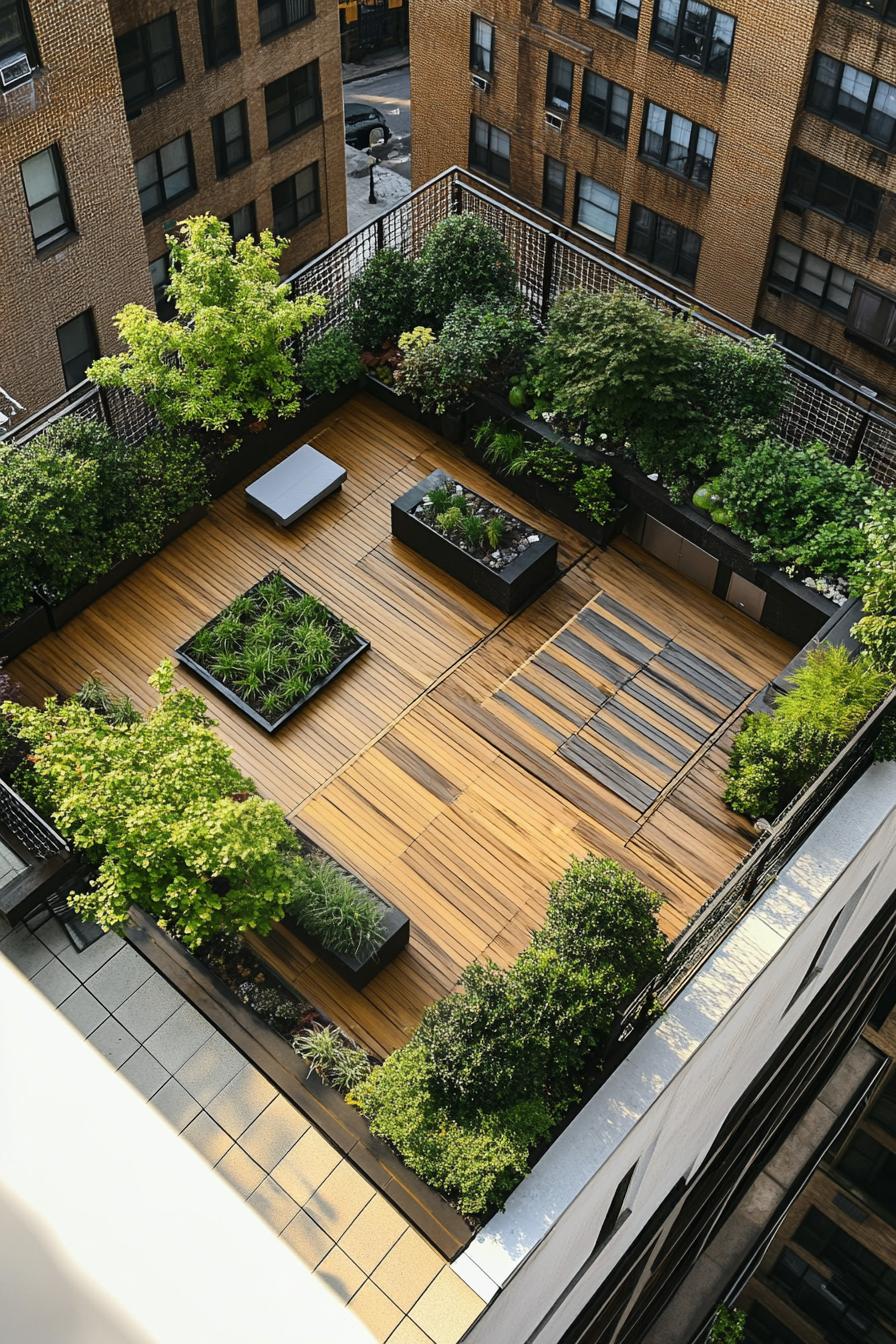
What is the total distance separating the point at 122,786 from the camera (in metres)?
20.2

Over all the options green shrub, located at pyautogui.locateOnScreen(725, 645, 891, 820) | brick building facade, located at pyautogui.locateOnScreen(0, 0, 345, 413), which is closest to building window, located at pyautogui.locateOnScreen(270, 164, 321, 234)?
brick building facade, located at pyautogui.locateOnScreen(0, 0, 345, 413)

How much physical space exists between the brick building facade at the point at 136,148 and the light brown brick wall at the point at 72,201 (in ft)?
0.13

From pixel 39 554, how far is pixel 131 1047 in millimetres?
9554

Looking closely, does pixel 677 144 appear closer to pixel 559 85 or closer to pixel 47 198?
pixel 559 85

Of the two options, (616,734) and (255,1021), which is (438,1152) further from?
(616,734)

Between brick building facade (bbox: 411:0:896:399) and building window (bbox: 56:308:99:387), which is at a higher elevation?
brick building facade (bbox: 411:0:896:399)

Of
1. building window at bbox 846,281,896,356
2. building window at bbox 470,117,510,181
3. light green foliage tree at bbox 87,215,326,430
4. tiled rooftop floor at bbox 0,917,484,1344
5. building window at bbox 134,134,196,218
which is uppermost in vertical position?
building window at bbox 846,281,896,356

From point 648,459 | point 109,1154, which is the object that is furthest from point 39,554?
point 109,1154

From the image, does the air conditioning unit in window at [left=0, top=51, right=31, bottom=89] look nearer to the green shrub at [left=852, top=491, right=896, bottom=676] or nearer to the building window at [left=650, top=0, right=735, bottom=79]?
the building window at [left=650, top=0, right=735, bottom=79]

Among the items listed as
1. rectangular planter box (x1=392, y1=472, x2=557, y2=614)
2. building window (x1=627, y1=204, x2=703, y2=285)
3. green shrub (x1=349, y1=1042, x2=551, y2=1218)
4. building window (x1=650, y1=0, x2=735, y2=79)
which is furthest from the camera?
building window (x1=627, y1=204, x2=703, y2=285)

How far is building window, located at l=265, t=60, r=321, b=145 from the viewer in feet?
163

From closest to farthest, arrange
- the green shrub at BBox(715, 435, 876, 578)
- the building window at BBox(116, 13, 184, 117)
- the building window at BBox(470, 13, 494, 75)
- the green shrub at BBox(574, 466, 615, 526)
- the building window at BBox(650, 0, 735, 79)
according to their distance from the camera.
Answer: the green shrub at BBox(715, 435, 876, 578), the green shrub at BBox(574, 466, 615, 526), the building window at BBox(650, 0, 735, 79), the building window at BBox(116, 13, 184, 117), the building window at BBox(470, 13, 494, 75)

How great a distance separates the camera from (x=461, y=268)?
93.2 feet

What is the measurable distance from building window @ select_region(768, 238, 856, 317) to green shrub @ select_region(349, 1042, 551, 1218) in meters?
34.3
